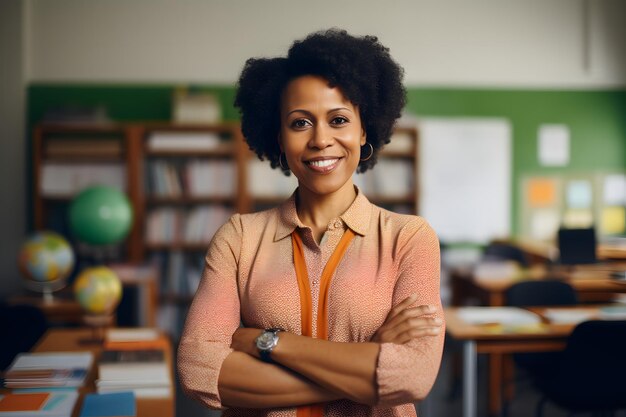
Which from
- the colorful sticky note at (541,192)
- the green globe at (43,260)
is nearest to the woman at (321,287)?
the green globe at (43,260)

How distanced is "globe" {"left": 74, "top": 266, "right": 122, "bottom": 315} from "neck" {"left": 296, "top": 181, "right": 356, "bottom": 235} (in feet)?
5.36

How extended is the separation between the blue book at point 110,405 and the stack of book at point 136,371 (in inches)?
2.3

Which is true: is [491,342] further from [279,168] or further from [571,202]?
[571,202]

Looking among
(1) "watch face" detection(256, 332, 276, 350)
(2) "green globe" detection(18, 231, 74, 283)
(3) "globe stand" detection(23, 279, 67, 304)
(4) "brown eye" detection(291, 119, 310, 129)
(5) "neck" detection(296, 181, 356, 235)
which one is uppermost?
(4) "brown eye" detection(291, 119, 310, 129)

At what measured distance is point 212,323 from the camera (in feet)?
4.63

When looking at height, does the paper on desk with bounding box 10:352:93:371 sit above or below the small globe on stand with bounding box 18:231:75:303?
below

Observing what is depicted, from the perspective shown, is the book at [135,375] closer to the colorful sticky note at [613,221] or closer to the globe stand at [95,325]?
the globe stand at [95,325]

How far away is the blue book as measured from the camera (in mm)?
1983

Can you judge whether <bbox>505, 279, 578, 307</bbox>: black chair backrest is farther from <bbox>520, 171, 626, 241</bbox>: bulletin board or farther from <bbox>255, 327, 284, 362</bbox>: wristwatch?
<bbox>255, 327, 284, 362</bbox>: wristwatch

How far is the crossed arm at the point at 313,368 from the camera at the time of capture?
1.29m

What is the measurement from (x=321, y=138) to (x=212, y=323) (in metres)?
0.45

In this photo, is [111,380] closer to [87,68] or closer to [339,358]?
[339,358]

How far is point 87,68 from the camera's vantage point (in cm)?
564

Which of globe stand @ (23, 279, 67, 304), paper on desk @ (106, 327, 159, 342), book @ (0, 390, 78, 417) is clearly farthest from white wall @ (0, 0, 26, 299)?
book @ (0, 390, 78, 417)
